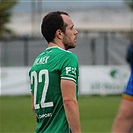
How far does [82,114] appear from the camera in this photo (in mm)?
20922

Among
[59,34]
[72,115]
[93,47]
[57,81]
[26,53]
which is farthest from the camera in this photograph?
[26,53]

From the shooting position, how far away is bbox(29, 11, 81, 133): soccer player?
20.2 ft

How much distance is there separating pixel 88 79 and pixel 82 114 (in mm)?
8126

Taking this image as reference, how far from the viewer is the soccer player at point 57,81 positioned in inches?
242

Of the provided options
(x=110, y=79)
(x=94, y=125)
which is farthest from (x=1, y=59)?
(x=94, y=125)

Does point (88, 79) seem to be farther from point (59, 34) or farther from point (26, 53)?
point (59, 34)

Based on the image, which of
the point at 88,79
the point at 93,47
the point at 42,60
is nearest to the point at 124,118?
the point at 42,60

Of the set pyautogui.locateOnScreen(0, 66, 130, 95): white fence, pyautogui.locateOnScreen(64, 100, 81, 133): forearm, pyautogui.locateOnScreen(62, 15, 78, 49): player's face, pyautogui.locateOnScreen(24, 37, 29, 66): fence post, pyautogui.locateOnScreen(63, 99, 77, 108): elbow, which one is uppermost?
pyautogui.locateOnScreen(62, 15, 78, 49): player's face

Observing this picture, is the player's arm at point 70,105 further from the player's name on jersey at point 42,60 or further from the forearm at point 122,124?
the forearm at point 122,124

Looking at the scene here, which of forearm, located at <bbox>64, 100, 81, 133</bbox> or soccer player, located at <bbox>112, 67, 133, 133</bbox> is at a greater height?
soccer player, located at <bbox>112, 67, 133, 133</bbox>

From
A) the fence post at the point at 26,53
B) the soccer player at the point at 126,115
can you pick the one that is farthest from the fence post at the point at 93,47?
the soccer player at the point at 126,115

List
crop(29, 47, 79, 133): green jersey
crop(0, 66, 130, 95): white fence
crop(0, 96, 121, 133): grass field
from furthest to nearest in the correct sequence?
crop(0, 66, 130, 95): white fence → crop(0, 96, 121, 133): grass field → crop(29, 47, 79, 133): green jersey

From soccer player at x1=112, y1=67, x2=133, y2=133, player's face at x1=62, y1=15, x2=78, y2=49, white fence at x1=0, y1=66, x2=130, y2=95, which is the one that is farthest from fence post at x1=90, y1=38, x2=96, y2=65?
soccer player at x1=112, y1=67, x2=133, y2=133

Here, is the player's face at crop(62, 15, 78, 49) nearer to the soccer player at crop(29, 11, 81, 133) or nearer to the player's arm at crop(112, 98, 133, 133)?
the soccer player at crop(29, 11, 81, 133)
